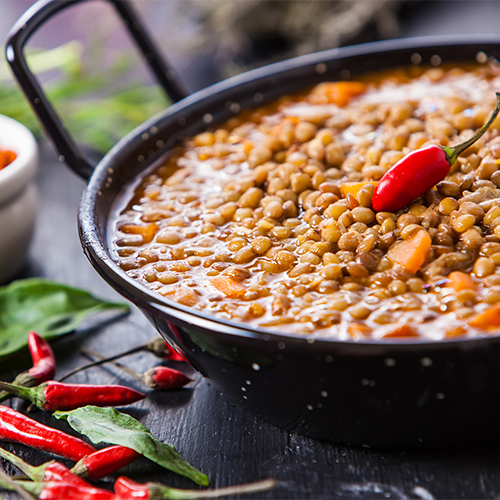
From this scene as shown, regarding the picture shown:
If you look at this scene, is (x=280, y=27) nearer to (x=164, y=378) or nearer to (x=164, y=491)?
(x=164, y=378)

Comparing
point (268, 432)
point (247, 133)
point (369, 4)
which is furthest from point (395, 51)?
point (268, 432)

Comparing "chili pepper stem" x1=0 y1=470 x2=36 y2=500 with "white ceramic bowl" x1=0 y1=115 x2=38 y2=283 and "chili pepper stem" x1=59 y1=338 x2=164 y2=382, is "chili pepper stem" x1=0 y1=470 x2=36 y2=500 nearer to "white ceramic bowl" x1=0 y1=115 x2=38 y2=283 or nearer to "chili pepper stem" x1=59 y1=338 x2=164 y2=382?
"chili pepper stem" x1=59 y1=338 x2=164 y2=382

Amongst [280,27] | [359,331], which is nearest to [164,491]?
[359,331]

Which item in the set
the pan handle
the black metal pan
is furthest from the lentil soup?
the pan handle

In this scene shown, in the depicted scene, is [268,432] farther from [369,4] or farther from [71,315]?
[369,4]

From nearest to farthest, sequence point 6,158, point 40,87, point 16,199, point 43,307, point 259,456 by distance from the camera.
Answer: point 259,456, point 40,87, point 43,307, point 16,199, point 6,158
